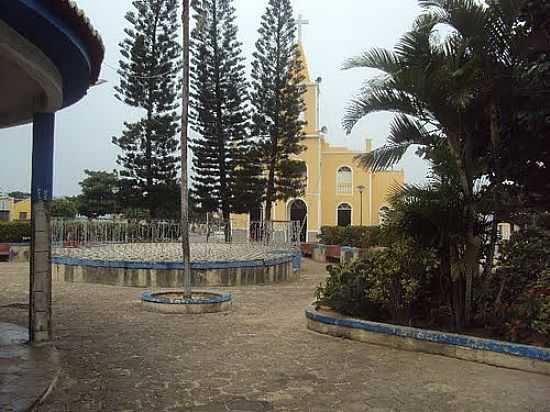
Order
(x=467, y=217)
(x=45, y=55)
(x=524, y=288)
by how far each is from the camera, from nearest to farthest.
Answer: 1. (x=45, y=55)
2. (x=467, y=217)
3. (x=524, y=288)

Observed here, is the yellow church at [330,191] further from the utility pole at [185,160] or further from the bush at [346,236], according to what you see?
the utility pole at [185,160]

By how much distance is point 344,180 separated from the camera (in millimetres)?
29547

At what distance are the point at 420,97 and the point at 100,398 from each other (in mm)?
3555

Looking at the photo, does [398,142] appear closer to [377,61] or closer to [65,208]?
[377,61]

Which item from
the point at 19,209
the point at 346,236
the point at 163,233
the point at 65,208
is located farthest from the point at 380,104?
the point at 19,209

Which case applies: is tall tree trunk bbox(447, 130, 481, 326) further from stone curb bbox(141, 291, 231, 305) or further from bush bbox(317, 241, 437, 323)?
stone curb bbox(141, 291, 231, 305)

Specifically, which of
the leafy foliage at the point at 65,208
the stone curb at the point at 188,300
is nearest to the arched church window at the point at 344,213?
the leafy foliage at the point at 65,208

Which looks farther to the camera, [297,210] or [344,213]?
[344,213]

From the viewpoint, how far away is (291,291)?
10.0 meters

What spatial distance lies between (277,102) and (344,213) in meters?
10.7

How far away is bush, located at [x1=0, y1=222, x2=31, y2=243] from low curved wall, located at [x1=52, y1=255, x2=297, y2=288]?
6.79 metres

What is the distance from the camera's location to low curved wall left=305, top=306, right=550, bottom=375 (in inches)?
167

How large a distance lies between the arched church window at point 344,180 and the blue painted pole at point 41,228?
2514 cm

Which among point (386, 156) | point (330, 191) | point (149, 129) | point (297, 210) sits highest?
point (149, 129)
